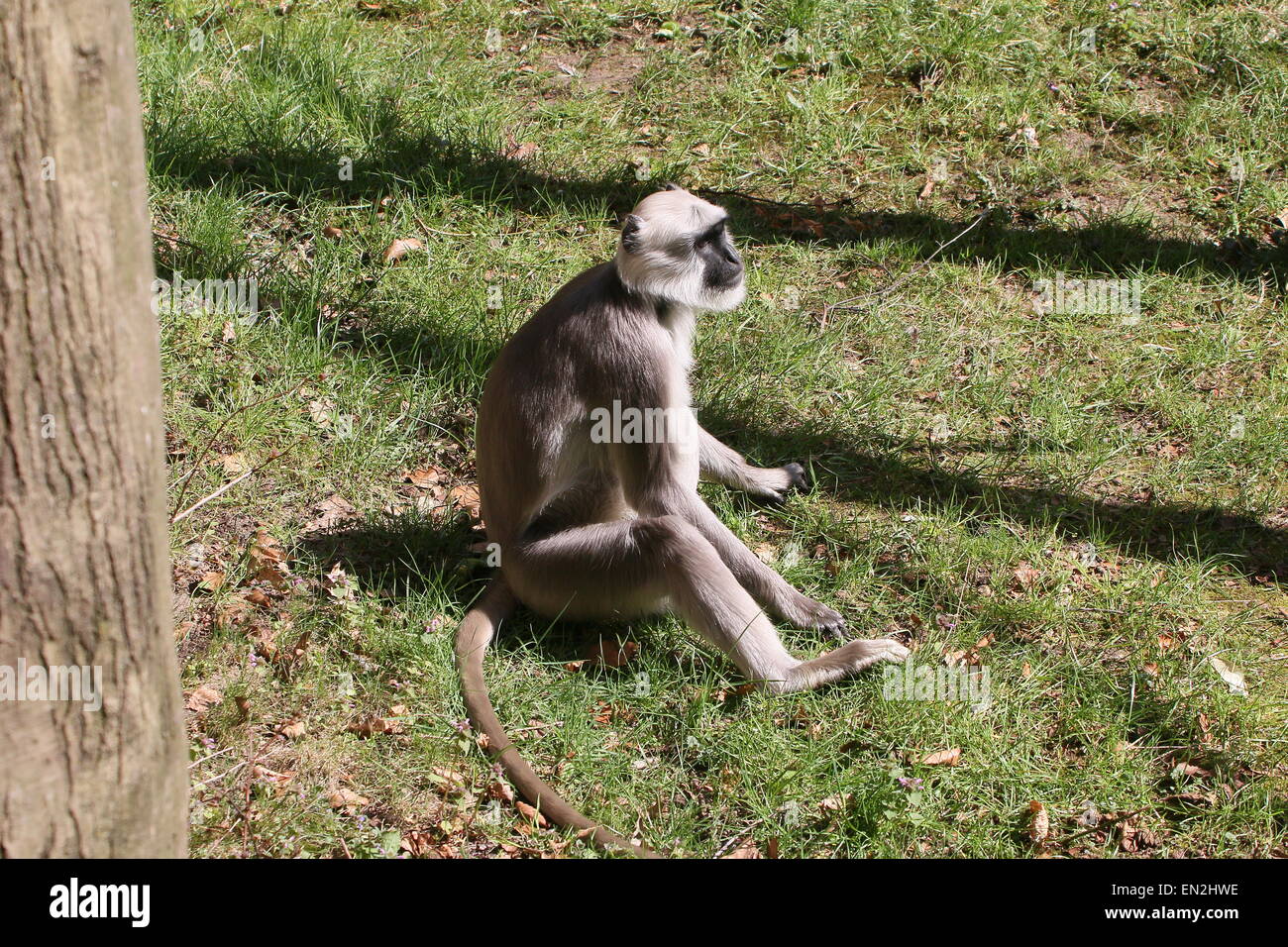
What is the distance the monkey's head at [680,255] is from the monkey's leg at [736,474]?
744mm

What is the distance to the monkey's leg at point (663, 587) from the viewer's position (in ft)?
13.8

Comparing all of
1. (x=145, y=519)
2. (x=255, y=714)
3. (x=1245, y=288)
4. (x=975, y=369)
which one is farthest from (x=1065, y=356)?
(x=145, y=519)

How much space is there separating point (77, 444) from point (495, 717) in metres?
2.18

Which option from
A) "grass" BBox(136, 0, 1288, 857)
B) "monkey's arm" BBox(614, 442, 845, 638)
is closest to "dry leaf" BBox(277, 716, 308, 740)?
"grass" BBox(136, 0, 1288, 857)

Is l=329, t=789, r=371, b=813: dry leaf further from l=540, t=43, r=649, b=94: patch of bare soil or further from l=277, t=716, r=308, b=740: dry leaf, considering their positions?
l=540, t=43, r=649, b=94: patch of bare soil

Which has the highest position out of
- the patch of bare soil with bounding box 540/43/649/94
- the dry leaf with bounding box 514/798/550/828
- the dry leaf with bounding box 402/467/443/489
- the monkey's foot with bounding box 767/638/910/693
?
the patch of bare soil with bounding box 540/43/649/94

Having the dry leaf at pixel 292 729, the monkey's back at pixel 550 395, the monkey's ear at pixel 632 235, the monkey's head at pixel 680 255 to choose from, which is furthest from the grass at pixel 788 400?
the monkey's ear at pixel 632 235

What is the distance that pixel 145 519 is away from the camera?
2332 mm

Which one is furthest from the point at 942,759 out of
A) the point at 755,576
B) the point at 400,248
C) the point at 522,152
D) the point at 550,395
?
the point at 522,152

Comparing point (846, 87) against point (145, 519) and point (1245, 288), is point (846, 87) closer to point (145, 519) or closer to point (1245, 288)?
point (1245, 288)

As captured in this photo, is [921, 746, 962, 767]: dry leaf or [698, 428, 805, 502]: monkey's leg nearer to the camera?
[921, 746, 962, 767]: dry leaf

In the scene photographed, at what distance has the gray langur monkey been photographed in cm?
428

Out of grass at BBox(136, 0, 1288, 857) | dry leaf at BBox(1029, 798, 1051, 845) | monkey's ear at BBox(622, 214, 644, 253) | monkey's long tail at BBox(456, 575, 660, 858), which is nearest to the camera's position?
monkey's long tail at BBox(456, 575, 660, 858)

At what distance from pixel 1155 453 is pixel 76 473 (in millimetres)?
5034
